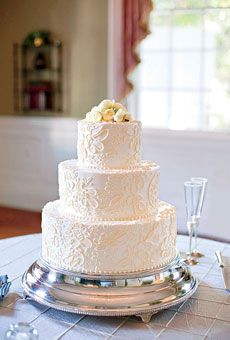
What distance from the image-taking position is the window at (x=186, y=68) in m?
4.46

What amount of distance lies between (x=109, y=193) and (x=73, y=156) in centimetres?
312

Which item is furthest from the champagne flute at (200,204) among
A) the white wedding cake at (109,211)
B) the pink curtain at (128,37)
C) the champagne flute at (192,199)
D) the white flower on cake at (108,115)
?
the pink curtain at (128,37)

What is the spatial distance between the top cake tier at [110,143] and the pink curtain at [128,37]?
294 centimetres

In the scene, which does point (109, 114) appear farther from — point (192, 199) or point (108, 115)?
point (192, 199)

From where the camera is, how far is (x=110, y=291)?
5.19ft

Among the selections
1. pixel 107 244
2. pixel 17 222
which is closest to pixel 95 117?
pixel 107 244

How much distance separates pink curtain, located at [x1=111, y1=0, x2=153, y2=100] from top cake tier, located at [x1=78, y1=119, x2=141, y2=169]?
2.94 meters

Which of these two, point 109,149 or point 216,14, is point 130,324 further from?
point 216,14

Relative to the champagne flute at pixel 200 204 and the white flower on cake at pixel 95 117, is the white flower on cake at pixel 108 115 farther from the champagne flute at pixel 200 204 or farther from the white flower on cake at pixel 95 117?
the champagne flute at pixel 200 204

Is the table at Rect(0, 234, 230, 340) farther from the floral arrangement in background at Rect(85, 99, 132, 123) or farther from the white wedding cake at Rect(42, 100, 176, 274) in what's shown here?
the floral arrangement in background at Rect(85, 99, 132, 123)

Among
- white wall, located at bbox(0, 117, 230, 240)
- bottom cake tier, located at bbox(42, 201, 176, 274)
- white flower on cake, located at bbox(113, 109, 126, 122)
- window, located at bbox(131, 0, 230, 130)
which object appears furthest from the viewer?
window, located at bbox(131, 0, 230, 130)

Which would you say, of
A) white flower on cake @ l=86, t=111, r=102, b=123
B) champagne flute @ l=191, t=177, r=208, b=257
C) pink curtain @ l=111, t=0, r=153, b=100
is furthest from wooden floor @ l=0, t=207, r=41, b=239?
white flower on cake @ l=86, t=111, r=102, b=123

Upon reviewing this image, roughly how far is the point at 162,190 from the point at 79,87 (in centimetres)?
132

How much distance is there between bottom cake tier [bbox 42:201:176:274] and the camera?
1622mm
